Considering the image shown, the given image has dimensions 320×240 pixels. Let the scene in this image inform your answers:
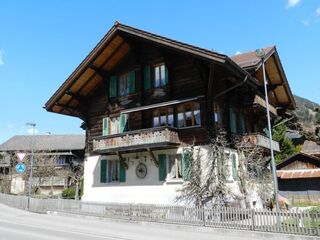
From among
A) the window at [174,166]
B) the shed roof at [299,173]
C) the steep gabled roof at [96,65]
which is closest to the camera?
the window at [174,166]

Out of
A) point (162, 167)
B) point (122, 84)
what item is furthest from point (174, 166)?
point (122, 84)

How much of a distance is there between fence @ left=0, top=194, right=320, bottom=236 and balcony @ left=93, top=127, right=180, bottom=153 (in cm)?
390

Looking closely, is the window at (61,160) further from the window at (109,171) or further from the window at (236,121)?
the window at (236,121)

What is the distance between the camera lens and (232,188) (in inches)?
841

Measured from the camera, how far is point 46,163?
4572 centimetres

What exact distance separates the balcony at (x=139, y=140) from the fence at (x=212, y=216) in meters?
3.90

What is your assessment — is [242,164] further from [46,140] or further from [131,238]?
[46,140]

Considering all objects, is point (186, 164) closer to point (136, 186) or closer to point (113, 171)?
point (136, 186)

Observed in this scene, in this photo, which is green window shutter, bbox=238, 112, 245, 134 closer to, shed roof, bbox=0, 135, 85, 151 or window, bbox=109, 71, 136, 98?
window, bbox=109, 71, 136, 98

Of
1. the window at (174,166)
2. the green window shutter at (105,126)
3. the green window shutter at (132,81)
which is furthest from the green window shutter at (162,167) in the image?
the green window shutter at (132,81)

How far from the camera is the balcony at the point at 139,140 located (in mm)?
20953

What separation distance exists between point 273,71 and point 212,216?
46.9ft

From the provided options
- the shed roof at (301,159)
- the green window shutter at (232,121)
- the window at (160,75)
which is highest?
the window at (160,75)

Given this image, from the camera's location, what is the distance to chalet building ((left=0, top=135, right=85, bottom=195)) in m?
45.7
